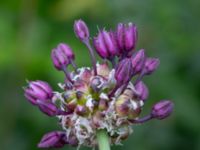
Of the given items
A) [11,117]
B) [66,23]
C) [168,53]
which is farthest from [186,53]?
[11,117]

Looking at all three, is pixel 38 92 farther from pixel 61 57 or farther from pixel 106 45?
pixel 106 45

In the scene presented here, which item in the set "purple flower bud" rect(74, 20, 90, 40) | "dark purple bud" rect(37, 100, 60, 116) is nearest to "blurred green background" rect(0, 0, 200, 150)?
"purple flower bud" rect(74, 20, 90, 40)

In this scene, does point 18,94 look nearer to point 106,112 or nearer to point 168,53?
point 168,53

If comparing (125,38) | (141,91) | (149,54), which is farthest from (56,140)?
(149,54)

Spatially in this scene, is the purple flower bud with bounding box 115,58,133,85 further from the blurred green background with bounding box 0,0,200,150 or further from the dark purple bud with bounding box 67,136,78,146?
the blurred green background with bounding box 0,0,200,150

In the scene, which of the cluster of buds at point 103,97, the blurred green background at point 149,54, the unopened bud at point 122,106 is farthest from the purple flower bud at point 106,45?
the blurred green background at point 149,54
